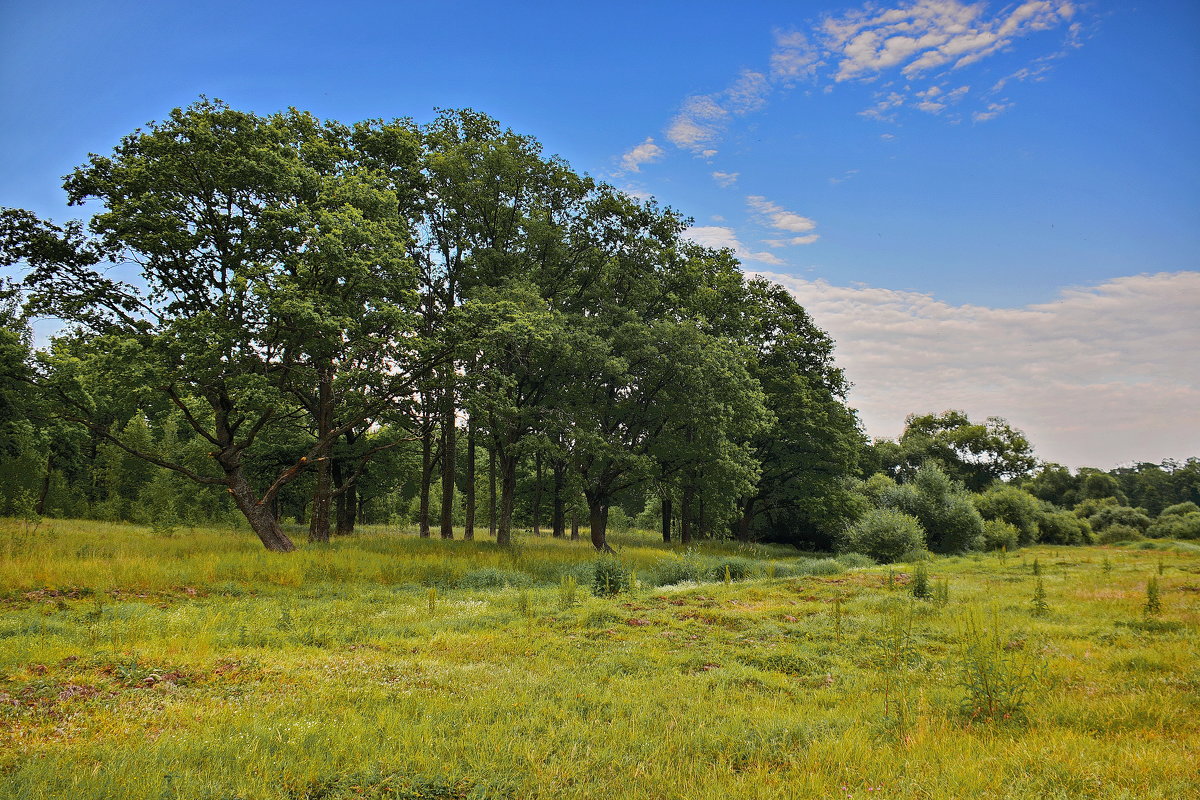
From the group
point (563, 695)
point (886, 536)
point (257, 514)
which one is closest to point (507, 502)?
point (257, 514)

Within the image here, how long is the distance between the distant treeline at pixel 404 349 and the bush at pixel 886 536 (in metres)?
0.36

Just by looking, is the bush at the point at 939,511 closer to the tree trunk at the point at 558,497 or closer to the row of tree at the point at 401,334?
the row of tree at the point at 401,334

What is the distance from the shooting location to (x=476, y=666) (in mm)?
8141

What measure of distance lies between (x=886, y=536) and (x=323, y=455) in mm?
27152

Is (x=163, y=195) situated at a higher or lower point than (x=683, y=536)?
higher

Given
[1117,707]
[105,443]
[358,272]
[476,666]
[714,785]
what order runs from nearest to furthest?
[714,785]
[1117,707]
[476,666]
[358,272]
[105,443]

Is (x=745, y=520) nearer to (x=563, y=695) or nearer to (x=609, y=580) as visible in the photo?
(x=609, y=580)

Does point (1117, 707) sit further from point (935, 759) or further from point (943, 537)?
point (943, 537)

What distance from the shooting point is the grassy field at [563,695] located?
16.0 ft

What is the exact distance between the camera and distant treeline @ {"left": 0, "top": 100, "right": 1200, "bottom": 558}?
55.8 ft

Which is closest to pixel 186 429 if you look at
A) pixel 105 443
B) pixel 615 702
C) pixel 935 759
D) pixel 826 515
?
pixel 105 443

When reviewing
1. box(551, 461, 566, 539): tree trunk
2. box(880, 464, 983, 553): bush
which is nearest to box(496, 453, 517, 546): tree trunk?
box(551, 461, 566, 539): tree trunk

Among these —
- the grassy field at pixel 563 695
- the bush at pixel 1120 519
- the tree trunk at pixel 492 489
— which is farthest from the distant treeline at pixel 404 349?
the bush at pixel 1120 519

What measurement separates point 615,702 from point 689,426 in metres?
21.5
